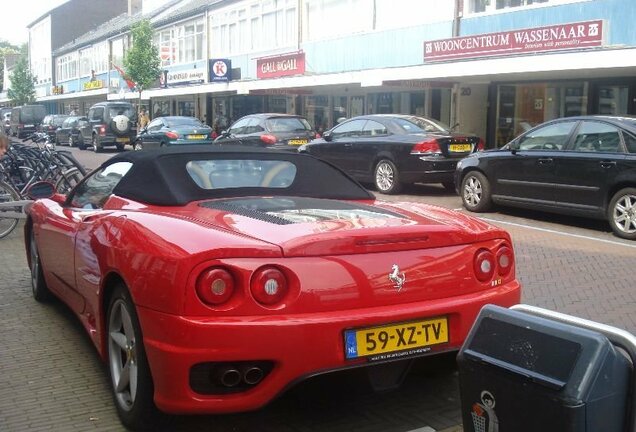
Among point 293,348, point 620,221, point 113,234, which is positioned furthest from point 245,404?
point 620,221

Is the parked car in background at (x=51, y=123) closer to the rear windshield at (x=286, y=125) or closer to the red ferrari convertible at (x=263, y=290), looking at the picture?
the rear windshield at (x=286, y=125)

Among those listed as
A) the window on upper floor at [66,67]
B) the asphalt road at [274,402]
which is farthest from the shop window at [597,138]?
the window on upper floor at [66,67]

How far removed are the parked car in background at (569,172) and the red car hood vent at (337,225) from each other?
19.7 feet

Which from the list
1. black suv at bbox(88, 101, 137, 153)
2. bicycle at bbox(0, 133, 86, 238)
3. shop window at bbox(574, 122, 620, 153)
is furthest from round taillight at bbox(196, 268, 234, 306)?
black suv at bbox(88, 101, 137, 153)

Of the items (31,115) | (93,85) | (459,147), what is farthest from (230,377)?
(93,85)

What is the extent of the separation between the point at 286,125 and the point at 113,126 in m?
13.8

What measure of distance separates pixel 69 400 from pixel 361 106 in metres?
23.1

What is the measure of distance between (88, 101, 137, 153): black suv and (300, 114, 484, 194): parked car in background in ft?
53.1

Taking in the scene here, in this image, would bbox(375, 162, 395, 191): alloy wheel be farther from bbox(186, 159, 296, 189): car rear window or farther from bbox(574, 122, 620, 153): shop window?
bbox(186, 159, 296, 189): car rear window

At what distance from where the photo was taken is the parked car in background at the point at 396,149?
13.4 meters

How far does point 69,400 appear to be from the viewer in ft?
12.6

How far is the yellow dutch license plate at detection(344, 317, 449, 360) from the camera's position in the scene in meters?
3.07

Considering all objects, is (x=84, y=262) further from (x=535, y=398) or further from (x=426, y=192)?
(x=426, y=192)

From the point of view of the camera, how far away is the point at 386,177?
14.1 metres
